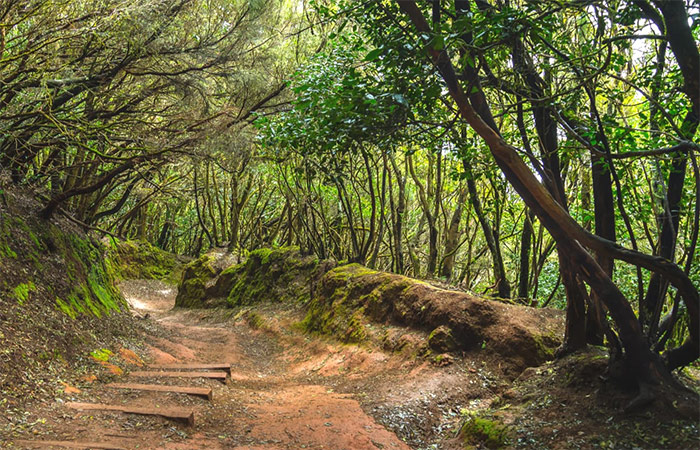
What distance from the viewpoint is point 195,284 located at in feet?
57.5

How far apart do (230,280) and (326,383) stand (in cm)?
1029

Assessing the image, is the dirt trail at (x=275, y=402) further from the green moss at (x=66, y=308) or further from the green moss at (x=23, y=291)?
the green moss at (x=23, y=291)

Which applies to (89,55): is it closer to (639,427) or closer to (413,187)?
(639,427)

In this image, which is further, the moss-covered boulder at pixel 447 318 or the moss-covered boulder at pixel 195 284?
the moss-covered boulder at pixel 195 284

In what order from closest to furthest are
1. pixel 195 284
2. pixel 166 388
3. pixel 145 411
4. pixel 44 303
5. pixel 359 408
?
pixel 145 411
pixel 166 388
pixel 359 408
pixel 44 303
pixel 195 284

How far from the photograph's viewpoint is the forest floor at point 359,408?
12.8 ft

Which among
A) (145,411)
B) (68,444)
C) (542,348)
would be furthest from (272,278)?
(68,444)

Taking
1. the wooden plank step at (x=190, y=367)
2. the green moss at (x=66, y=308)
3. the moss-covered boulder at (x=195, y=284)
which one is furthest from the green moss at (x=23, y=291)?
the moss-covered boulder at (x=195, y=284)

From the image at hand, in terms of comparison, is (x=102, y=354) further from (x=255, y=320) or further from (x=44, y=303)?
(x=255, y=320)

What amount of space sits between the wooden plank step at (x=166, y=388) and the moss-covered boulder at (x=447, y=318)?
3479mm

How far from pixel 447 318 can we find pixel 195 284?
1282 cm

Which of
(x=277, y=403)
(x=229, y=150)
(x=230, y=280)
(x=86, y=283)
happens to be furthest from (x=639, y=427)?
(x=230, y=280)

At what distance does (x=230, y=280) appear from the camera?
55.3 feet

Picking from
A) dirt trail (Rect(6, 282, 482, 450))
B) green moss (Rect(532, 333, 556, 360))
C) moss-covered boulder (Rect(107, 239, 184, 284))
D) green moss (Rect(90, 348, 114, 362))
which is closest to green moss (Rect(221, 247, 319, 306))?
dirt trail (Rect(6, 282, 482, 450))
